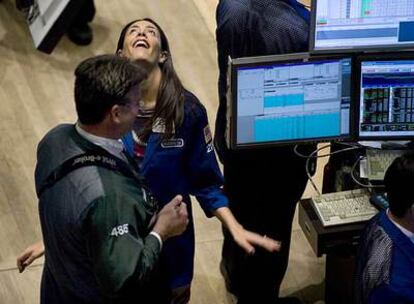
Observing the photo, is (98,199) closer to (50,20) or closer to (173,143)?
(173,143)

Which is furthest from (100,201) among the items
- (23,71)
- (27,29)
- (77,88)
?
(27,29)

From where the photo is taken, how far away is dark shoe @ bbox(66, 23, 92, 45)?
5.45m

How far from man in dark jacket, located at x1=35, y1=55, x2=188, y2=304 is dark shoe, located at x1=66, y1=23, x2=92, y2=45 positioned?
310cm

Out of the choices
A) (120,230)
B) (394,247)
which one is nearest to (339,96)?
(394,247)

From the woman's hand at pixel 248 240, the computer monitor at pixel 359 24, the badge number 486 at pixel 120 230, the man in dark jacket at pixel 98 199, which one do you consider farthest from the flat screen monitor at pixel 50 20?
the badge number 486 at pixel 120 230

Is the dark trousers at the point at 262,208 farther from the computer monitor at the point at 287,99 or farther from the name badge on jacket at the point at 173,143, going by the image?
the name badge on jacket at the point at 173,143

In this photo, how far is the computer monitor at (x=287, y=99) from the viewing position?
2904 millimetres

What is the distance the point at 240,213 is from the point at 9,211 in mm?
1421

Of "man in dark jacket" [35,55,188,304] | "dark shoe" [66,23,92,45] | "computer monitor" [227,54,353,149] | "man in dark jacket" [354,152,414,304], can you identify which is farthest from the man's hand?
"dark shoe" [66,23,92,45]

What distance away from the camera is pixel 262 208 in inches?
135

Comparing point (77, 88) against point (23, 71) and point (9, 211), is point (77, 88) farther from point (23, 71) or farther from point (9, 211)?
point (23, 71)

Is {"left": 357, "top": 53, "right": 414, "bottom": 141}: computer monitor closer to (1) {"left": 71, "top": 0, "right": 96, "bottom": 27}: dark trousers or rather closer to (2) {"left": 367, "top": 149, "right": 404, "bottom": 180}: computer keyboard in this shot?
(2) {"left": 367, "top": 149, "right": 404, "bottom": 180}: computer keyboard

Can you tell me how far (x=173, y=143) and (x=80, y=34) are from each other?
9.14ft

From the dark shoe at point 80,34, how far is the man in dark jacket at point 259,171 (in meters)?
2.14
